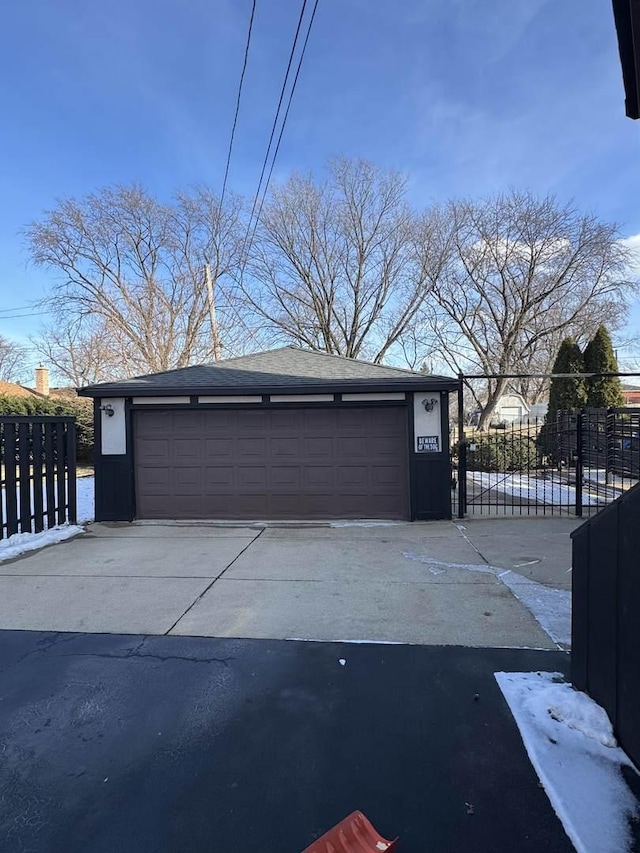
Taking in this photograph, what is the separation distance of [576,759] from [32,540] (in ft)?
23.6

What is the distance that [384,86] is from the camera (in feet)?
41.3

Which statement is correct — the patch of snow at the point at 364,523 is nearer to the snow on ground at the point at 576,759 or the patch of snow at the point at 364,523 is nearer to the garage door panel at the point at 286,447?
the garage door panel at the point at 286,447

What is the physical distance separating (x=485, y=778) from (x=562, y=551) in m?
4.76

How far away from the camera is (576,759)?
2412mm

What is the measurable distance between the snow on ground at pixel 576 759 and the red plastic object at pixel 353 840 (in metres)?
0.78

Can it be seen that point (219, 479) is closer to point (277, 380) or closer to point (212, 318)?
point (277, 380)

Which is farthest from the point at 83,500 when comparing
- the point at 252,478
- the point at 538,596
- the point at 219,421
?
the point at 538,596

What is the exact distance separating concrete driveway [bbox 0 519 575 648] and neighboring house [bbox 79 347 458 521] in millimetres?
833

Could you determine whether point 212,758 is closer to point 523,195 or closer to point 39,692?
point 39,692

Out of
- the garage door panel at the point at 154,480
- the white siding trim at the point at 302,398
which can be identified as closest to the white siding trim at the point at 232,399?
the white siding trim at the point at 302,398

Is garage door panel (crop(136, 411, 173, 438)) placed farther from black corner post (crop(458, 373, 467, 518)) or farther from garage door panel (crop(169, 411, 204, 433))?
black corner post (crop(458, 373, 467, 518))

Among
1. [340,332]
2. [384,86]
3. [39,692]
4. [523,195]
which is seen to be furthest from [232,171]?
[39,692]

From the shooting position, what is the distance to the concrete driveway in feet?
13.5

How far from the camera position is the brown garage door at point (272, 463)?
28.5 feet
